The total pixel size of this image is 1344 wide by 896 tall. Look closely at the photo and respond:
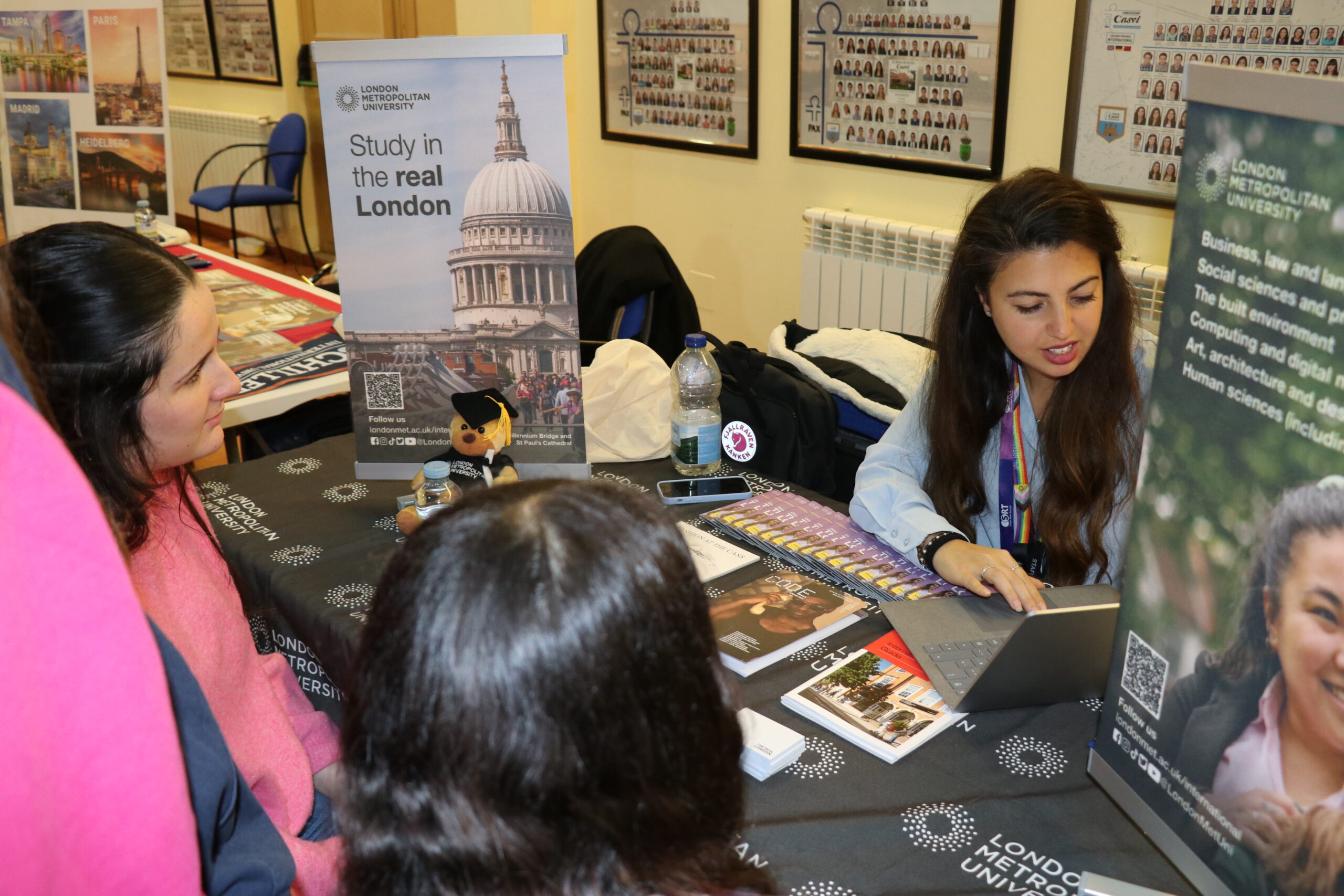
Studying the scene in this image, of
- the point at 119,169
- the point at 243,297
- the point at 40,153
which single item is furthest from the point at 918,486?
the point at 40,153

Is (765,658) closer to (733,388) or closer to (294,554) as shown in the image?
(294,554)

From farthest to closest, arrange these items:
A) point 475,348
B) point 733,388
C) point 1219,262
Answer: point 733,388
point 475,348
point 1219,262

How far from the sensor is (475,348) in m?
1.85

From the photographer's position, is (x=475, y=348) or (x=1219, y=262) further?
(x=475, y=348)

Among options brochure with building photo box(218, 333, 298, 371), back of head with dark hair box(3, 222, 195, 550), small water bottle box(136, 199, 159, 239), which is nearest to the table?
brochure with building photo box(218, 333, 298, 371)

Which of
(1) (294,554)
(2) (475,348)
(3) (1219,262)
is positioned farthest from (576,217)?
(3) (1219,262)

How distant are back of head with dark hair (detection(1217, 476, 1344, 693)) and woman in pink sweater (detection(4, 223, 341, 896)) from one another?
0.96 m

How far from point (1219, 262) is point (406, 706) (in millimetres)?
613

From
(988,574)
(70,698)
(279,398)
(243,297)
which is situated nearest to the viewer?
(70,698)

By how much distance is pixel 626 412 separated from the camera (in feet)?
6.60

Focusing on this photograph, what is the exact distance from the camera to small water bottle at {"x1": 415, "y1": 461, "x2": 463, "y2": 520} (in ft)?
5.34

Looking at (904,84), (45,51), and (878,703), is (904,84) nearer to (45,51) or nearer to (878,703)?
(878,703)

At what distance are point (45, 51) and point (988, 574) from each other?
3890 millimetres

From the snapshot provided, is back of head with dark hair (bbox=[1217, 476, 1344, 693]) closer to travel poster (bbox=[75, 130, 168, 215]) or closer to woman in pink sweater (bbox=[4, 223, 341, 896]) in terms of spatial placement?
woman in pink sweater (bbox=[4, 223, 341, 896])
